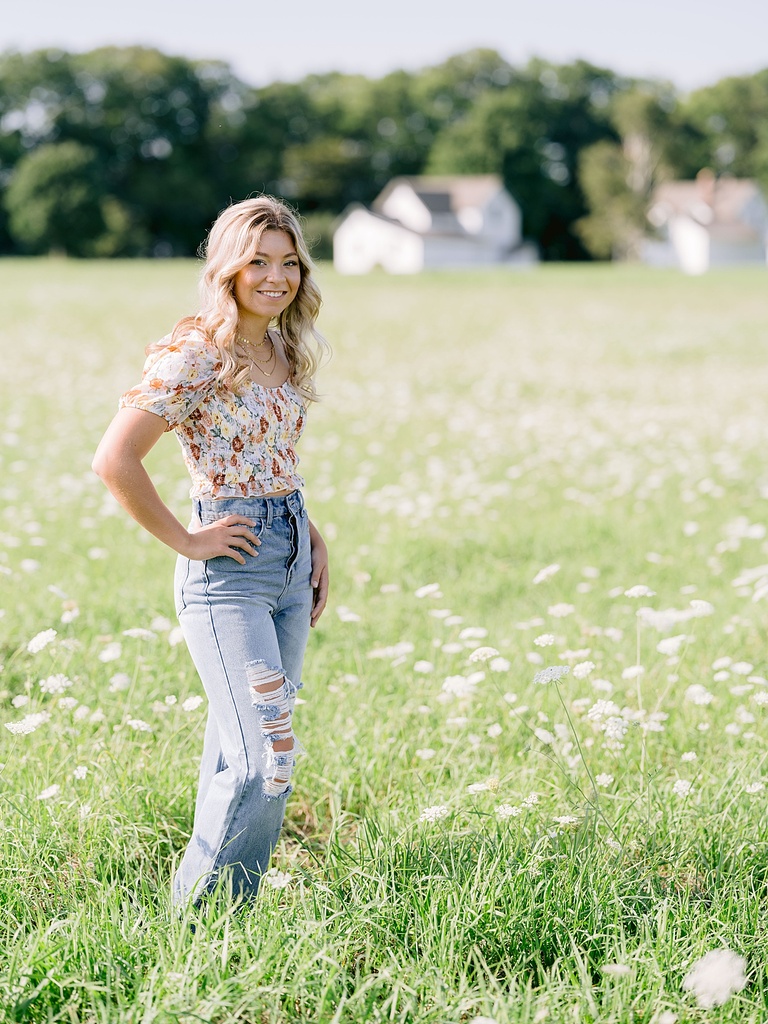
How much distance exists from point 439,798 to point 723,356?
1621 cm

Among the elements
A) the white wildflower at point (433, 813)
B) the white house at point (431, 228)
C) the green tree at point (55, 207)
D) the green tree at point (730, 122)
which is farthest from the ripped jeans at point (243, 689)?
the green tree at point (730, 122)

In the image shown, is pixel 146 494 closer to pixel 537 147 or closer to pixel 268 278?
pixel 268 278

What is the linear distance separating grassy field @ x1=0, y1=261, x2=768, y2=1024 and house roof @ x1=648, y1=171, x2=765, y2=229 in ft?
303

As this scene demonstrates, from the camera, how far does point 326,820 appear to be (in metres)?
3.37

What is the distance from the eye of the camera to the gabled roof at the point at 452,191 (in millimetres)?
87938

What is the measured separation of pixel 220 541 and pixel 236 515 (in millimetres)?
94

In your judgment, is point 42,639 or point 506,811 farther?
point 42,639

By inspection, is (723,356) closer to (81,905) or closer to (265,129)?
(81,905)

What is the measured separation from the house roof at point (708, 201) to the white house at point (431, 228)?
48.0ft

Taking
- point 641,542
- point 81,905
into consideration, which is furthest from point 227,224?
point 641,542

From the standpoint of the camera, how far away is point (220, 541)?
8.66ft

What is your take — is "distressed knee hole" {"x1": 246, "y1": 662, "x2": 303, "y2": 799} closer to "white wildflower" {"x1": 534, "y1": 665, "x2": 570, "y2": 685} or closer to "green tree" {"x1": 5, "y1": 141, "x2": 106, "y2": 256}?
"white wildflower" {"x1": 534, "y1": 665, "x2": 570, "y2": 685}

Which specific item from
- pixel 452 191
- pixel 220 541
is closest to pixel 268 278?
pixel 220 541

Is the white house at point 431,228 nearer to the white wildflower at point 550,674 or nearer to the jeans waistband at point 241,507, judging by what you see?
the white wildflower at point 550,674
